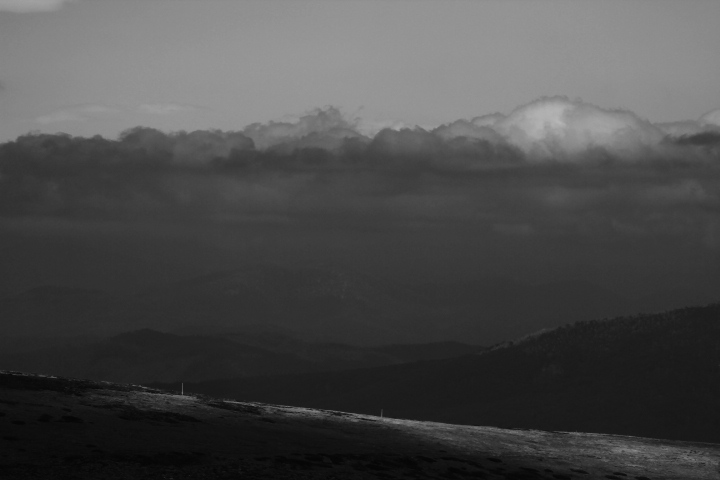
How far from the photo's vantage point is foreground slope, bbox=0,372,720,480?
320 feet

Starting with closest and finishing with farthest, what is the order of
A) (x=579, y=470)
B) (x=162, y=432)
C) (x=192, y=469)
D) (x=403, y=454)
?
(x=192, y=469) → (x=162, y=432) → (x=403, y=454) → (x=579, y=470)

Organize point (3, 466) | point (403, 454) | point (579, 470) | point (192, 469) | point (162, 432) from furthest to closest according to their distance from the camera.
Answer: point (579, 470), point (403, 454), point (162, 432), point (192, 469), point (3, 466)

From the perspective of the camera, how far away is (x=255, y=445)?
116m

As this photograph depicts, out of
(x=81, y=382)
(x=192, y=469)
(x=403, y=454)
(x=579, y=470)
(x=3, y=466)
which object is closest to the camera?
(x=3, y=466)

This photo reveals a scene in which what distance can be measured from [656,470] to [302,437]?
53140 millimetres

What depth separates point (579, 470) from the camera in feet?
438

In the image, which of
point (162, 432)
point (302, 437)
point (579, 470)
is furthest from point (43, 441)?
point (579, 470)

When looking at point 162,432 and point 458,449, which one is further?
point 458,449

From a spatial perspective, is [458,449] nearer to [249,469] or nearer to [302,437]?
[302,437]

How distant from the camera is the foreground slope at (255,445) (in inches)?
3839

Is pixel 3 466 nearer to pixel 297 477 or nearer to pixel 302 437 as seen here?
pixel 297 477

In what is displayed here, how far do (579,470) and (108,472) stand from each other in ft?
225

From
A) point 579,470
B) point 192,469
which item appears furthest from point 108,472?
point 579,470

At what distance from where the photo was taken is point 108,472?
92.3 m
